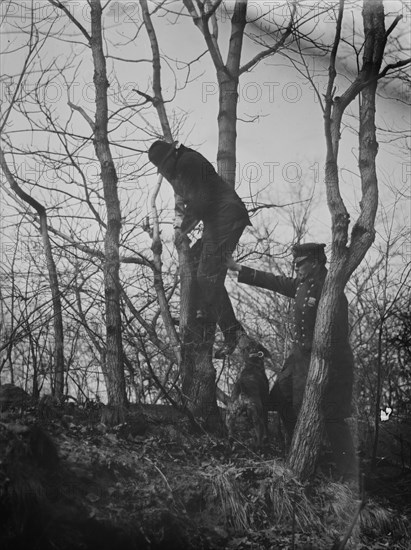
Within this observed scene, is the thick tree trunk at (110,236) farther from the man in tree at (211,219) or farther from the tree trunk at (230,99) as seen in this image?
the tree trunk at (230,99)

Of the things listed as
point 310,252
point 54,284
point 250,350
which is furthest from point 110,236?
point 310,252

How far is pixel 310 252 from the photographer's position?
23.9 feet

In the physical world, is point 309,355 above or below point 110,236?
below

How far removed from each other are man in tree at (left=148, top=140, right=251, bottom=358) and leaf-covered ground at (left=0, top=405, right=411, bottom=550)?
1.23m

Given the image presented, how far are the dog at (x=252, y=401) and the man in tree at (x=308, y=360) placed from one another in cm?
18

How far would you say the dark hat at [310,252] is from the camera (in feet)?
23.9

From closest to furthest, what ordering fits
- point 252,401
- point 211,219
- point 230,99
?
point 252,401 < point 211,219 < point 230,99

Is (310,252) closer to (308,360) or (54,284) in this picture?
(308,360)

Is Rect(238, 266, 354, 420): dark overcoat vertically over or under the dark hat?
under

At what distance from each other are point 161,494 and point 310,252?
3113 mm

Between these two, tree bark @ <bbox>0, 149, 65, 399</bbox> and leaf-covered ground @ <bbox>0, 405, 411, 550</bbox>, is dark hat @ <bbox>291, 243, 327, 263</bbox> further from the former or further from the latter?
tree bark @ <bbox>0, 149, 65, 399</bbox>

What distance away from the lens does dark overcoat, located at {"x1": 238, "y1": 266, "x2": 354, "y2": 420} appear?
6.89m

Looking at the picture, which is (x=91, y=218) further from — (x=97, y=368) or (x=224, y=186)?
(x=224, y=186)

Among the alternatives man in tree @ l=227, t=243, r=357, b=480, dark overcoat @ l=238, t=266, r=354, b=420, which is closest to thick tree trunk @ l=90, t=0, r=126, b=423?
man in tree @ l=227, t=243, r=357, b=480
